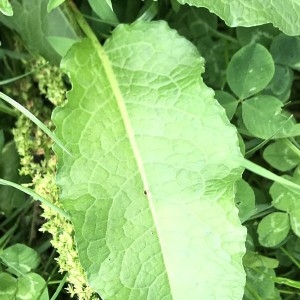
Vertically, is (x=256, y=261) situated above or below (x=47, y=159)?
below

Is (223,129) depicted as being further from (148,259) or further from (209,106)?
(148,259)

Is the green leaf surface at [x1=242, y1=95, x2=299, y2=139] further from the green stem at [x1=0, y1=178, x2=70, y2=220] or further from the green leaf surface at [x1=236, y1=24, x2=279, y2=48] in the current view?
the green stem at [x1=0, y1=178, x2=70, y2=220]

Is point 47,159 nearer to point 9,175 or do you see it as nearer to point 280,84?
point 9,175

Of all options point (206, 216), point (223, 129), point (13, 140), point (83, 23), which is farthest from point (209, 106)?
point (13, 140)

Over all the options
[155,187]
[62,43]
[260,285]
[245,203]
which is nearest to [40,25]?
[62,43]

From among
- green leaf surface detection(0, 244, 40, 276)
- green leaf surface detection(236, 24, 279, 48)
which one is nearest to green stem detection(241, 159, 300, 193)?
green leaf surface detection(236, 24, 279, 48)

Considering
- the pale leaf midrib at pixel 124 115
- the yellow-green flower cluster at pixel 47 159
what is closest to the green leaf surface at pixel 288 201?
the pale leaf midrib at pixel 124 115
